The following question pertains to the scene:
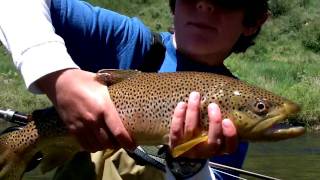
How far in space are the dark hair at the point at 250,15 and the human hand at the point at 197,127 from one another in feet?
2.90

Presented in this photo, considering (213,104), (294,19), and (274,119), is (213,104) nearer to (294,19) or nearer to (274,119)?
(274,119)

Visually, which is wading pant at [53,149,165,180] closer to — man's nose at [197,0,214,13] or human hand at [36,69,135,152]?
man's nose at [197,0,214,13]

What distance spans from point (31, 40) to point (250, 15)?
1364 millimetres

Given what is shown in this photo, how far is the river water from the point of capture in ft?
44.7

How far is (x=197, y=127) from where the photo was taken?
2.38 m

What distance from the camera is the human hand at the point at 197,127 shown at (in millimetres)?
2357

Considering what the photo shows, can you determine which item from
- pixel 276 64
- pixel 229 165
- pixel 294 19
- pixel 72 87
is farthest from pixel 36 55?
pixel 294 19

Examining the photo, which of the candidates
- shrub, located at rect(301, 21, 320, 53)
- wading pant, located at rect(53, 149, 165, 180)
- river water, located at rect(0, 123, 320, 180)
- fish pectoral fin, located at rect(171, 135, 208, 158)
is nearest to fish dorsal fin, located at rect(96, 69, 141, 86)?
fish pectoral fin, located at rect(171, 135, 208, 158)

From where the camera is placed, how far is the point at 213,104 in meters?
2.44

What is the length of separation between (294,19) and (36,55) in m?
35.8

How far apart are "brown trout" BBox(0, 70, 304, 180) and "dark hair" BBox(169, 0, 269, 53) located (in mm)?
568

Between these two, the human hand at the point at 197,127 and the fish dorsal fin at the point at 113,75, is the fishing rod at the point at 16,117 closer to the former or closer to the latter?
the fish dorsal fin at the point at 113,75

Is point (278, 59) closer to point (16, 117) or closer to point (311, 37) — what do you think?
point (311, 37)

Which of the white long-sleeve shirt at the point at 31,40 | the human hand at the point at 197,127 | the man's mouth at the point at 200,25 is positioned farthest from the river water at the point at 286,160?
the white long-sleeve shirt at the point at 31,40
